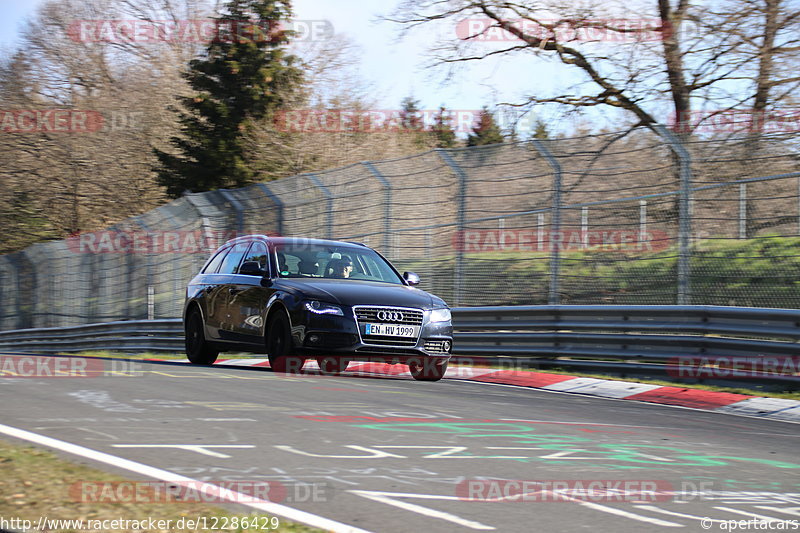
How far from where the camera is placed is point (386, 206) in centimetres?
1652

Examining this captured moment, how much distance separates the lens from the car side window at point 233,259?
13.0 metres

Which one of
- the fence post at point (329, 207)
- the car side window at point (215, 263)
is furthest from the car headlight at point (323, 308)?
the fence post at point (329, 207)

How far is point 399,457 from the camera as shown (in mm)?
6051

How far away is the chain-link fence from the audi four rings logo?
3433mm

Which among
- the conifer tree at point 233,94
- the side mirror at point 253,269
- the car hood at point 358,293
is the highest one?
the conifer tree at point 233,94

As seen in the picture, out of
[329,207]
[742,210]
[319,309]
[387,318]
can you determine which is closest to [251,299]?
[319,309]

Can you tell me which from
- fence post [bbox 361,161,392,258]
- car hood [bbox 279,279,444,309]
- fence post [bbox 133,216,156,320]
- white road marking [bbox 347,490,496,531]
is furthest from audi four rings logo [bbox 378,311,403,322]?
fence post [bbox 133,216,156,320]

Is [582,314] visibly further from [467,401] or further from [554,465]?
[554,465]

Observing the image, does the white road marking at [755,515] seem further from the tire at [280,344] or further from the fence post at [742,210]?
the fence post at [742,210]

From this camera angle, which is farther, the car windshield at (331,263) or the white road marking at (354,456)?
the car windshield at (331,263)

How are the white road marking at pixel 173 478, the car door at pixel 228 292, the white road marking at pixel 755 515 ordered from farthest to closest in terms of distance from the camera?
the car door at pixel 228 292
the white road marking at pixel 755 515
the white road marking at pixel 173 478

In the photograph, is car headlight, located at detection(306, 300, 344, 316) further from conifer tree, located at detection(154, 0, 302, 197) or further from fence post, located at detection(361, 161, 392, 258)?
conifer tree, located at detection(154, 0, 302, 197)

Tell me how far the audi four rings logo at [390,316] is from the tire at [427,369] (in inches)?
33.0

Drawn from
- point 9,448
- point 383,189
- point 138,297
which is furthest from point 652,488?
point 138,297
